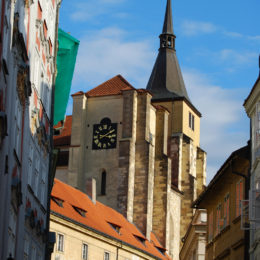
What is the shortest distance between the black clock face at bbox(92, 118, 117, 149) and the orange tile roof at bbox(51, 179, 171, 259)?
7409 millimetres

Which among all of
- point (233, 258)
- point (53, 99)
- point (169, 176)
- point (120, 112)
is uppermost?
point (120, 112)

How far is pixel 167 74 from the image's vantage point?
86188mm

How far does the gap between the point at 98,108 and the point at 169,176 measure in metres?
8.38

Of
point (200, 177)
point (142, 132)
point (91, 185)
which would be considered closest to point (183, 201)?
point (200, 177)

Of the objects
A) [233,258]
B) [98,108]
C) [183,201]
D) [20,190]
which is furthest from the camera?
[183,201]

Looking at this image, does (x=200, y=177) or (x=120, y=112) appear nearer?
(x=120, y=112)

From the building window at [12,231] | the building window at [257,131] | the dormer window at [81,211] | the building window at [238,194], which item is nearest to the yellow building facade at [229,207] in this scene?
the building window at [238,194]

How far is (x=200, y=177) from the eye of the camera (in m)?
81.8

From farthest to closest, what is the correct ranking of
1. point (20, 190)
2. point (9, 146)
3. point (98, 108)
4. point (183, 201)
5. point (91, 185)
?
point (183, 201) → point (98, 108) → point (91, 185) → point (20, 190) → point (9, 146)

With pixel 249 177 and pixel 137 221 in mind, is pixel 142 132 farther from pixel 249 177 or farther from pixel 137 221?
pixel 249 177

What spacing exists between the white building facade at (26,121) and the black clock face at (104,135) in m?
42.4

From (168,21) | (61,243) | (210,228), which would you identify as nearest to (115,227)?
(61,243)

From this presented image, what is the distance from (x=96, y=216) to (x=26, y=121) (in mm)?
34848

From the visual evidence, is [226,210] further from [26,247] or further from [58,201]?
[58,201]
